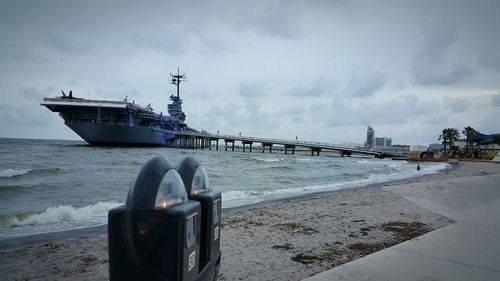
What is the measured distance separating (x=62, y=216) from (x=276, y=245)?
637cm

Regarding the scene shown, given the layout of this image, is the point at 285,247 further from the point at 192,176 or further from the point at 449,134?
the point at 449,134

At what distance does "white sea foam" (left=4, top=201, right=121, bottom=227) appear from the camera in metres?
8.83

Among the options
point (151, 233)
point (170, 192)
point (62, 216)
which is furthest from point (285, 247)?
point (62, 216)

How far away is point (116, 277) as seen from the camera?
1876mm

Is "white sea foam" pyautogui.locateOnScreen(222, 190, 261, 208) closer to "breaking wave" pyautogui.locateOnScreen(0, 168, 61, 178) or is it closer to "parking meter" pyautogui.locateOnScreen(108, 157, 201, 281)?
"parking meter" pyautogui.locateOnScreen(108, 157, 201, 281)

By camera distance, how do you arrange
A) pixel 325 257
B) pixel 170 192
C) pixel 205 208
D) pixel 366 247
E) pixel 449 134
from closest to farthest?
pixel 170 192 < pixel 205 208 < pixel 325 257 < pixel 366 247 < pixel 449 134

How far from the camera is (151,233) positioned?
1778mm

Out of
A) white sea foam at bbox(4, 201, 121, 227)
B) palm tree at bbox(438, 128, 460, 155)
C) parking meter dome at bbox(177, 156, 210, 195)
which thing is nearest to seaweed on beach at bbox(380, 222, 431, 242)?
parking meter dome at bbox(177, 156, 210, 195)

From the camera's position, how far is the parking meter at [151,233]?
1.77 m

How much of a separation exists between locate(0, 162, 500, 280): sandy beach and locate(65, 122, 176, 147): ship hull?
61.8 m

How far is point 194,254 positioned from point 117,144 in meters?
73.2

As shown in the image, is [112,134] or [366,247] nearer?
[366,247]

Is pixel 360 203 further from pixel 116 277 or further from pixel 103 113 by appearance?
pixel 103 113

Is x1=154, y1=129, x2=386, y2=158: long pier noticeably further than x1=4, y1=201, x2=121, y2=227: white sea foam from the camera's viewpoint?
Yes
